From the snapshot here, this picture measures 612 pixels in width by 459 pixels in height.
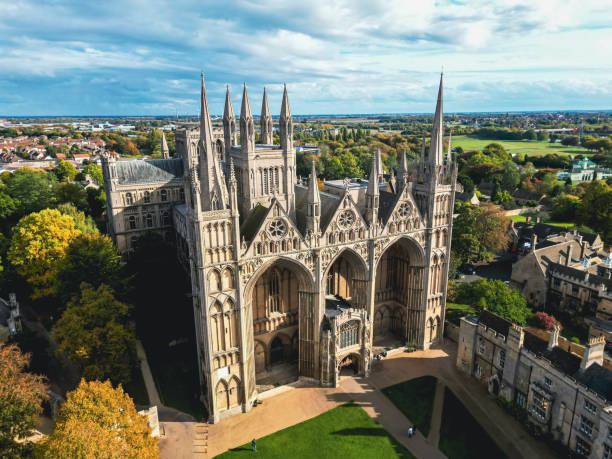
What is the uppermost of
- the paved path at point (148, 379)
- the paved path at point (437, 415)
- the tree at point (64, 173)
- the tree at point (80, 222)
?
the tree at point (64, 173)

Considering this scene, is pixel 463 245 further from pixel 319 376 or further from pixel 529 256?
pixel 319 376

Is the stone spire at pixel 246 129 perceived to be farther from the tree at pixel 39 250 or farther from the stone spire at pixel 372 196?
the tree at pixel 39 250

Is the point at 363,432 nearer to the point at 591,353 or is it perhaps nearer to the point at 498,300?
the point at 591,353

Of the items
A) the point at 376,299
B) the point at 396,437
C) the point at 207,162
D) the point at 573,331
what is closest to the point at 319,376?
the point at 396,437

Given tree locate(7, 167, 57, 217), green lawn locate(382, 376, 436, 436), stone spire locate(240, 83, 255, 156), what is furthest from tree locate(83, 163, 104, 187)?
green lawn locate(382, 376, 436, 436)

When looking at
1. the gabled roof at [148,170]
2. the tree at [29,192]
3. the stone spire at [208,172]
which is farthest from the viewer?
the tree at [29,192]

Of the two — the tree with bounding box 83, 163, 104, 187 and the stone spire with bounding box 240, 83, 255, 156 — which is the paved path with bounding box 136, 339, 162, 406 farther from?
the tree with bounding box 83, 163, 104, 187

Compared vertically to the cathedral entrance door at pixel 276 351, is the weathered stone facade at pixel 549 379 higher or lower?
higher

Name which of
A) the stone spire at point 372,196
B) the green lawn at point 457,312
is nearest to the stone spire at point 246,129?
the stone spire at point 372,196
